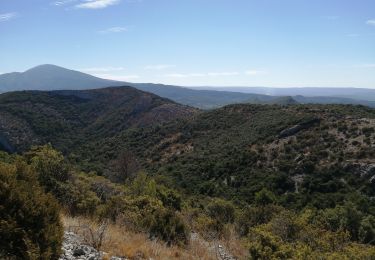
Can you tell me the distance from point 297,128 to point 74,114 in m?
72.2

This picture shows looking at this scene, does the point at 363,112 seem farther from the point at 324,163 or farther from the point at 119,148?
the point at 119,148

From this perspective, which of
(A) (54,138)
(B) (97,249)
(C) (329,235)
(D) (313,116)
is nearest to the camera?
(B) (97,249)

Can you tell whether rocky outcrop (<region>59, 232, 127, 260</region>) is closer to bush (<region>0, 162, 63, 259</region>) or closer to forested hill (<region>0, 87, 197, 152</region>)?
bush (<region>0, 162, 63, 259</region>)

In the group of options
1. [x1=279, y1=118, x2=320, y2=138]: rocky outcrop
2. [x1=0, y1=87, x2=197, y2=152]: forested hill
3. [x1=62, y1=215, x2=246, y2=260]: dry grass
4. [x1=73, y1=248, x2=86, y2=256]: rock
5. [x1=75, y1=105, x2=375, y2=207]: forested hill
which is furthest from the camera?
[x1=0, y1=87, x2=197, y2=152]: forested hill

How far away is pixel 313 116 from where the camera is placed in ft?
173

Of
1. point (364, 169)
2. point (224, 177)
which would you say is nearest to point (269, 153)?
point (224, 177)

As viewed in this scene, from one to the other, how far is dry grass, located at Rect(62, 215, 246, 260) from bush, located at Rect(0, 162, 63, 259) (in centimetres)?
174

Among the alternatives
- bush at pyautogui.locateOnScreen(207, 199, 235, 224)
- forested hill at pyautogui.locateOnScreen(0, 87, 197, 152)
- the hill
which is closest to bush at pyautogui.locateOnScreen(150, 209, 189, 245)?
the hill

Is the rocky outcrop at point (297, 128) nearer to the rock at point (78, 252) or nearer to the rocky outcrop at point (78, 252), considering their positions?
the rocky outcrop at point (78, 252)

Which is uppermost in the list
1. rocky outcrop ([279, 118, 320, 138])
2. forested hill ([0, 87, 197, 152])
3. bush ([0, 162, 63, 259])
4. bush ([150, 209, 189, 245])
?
bush ([0, 162, 63, 259])

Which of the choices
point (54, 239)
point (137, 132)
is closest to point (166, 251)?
point (54, 239)

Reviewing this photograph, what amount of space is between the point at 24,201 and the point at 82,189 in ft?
28.5

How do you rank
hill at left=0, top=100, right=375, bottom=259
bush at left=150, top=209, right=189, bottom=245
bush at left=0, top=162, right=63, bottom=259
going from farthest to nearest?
hill at left=0, top=100, right=375, bottom=259
bush at left=150, top=209, right=189, bottom=245
bush at left=0, top=162, right=63, bottom=259

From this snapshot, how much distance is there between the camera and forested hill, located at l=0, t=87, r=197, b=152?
80.0 metres
